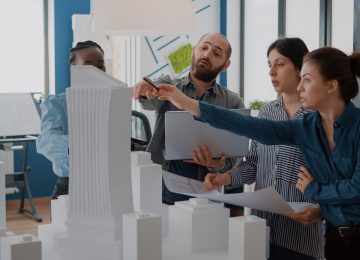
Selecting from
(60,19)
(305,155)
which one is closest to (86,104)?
(305,155)

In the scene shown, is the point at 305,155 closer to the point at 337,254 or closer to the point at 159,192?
the point at 337,254

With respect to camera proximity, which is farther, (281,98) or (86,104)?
(281,98)

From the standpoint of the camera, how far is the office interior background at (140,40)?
19.3 ft

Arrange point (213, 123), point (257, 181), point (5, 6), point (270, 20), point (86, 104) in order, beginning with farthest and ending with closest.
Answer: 1. point (270, 20)
2. point (5, 6)
3. point (257, 181)
4. point (213, 123)
5. point (86, 104)

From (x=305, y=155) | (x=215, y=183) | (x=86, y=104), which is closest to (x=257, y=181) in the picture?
(x=215, y=183)

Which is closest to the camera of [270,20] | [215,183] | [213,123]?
[213,123]

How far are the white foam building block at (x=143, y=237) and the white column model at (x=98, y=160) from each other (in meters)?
0.08

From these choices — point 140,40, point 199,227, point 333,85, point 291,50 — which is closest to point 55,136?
point 199,227

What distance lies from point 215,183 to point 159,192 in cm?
32

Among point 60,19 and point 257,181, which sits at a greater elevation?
point 60,19

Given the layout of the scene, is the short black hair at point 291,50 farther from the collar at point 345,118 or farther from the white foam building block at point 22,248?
the white foam building block at point 22,248

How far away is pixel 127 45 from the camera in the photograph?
671cm

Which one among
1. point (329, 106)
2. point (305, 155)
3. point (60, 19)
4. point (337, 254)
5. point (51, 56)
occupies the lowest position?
point (337, 254)

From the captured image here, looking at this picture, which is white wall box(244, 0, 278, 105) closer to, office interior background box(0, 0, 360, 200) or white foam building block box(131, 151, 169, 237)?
office interior background box(0, 0, 360, 200)
